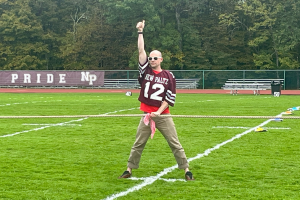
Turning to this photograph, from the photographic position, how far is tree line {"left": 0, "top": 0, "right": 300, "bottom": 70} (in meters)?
52.0

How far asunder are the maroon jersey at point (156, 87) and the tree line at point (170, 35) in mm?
44054

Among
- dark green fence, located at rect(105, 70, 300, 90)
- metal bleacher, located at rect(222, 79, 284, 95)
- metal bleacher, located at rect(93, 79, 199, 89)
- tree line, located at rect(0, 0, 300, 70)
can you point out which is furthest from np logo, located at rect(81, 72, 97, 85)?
metal bleacher, located at rect(222, 79, 284, 95)

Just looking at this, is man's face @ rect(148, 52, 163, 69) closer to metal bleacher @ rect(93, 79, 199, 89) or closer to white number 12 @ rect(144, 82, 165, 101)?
white number 12 @ rect(144, 82, 165, 101)

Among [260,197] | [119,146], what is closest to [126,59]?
[119,146]

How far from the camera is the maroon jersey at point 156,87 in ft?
23.2

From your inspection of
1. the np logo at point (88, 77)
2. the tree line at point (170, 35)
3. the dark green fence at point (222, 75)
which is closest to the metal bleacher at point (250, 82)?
the dark green fence at point (222, 75)

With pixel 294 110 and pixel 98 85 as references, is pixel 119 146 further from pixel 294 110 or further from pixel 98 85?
pixel 98 85

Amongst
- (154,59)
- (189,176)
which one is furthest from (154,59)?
(189,176)

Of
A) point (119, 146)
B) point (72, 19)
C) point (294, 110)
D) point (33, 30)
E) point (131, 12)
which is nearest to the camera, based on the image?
point (119, 146)

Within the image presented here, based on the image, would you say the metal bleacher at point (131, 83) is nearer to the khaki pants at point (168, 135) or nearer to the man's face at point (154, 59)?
the khaki pants at point (168, 135)

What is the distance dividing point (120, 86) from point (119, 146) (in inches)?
1336

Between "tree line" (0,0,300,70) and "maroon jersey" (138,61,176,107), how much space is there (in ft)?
145

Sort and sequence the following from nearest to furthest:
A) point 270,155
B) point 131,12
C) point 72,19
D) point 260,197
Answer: point 260,197
point 270,155
point 131,12
point 72,19

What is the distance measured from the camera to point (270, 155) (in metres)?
9.20
